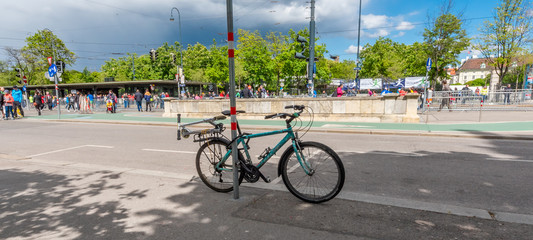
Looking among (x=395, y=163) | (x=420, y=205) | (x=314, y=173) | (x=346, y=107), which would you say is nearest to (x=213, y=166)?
(x=314, y=173)

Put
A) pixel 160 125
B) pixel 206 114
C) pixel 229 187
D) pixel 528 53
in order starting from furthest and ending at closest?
pixel 528 53 → pixel 206 114 → pixel 160 125 → pixel 229 187

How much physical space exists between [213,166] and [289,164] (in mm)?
1238

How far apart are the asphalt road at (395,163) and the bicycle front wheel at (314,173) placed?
0.30m

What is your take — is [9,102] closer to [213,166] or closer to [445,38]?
[213,166]

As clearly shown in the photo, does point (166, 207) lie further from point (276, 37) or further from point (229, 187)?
point (276, 37)

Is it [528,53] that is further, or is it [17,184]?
[528,53]

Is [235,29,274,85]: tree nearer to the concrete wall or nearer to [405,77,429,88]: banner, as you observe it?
[405,77,429,88]: banner

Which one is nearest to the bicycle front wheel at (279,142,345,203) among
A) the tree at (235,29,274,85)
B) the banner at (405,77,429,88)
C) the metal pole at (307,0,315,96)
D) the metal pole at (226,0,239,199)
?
the metal pole at (226,0,239,199)

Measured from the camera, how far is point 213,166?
170 inches

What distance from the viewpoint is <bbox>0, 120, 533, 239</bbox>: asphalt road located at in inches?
150

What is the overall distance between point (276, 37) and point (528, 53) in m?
30.1

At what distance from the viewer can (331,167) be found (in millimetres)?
3533

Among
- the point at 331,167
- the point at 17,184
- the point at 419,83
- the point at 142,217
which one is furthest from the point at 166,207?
the point at 419,83

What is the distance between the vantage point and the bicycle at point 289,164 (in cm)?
359
